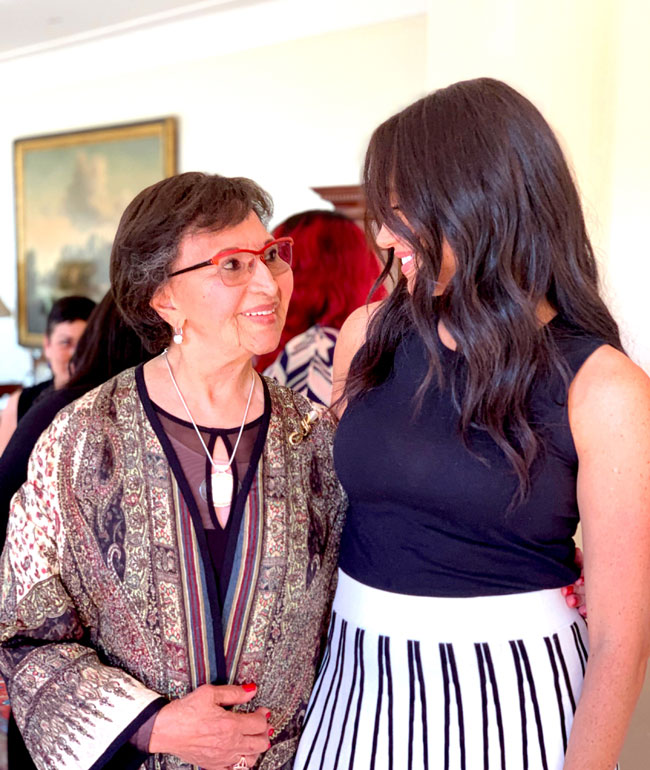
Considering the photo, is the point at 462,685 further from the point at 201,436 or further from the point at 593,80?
the point at 593,80

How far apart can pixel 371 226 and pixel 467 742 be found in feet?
2.87

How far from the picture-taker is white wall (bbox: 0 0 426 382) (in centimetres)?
472

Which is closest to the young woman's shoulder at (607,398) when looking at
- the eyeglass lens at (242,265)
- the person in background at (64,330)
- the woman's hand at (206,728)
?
the eyeglass lens at (242,265)

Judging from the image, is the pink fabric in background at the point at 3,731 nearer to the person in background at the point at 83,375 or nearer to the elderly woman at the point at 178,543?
the elderly woman at the point at 178,543

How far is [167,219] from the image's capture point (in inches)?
55.9

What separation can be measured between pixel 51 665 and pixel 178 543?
0.91 ft

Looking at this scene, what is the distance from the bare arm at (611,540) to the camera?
1173 millimetres

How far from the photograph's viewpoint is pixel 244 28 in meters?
5.19

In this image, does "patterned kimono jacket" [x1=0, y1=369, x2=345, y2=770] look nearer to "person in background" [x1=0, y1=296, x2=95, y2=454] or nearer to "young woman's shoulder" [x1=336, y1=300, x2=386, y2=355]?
"young woman's shoulder" [x1=336, y1=300, x2=386, y2=355]

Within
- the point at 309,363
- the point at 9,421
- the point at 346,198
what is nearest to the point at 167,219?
the point at 309,363

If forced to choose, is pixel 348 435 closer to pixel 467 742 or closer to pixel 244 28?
pixel 467 742

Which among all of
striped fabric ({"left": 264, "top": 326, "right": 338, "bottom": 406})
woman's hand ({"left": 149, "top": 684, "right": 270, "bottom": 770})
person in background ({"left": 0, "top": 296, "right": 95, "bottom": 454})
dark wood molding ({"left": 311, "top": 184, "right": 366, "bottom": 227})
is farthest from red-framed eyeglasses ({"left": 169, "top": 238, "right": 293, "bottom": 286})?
dark wood molding ({"left": 311, "top": 184, "right": 366, "bottom": 227})

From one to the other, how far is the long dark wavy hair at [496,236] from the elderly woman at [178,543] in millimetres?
318

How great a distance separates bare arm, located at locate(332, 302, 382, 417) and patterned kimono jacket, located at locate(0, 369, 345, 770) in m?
0.25
